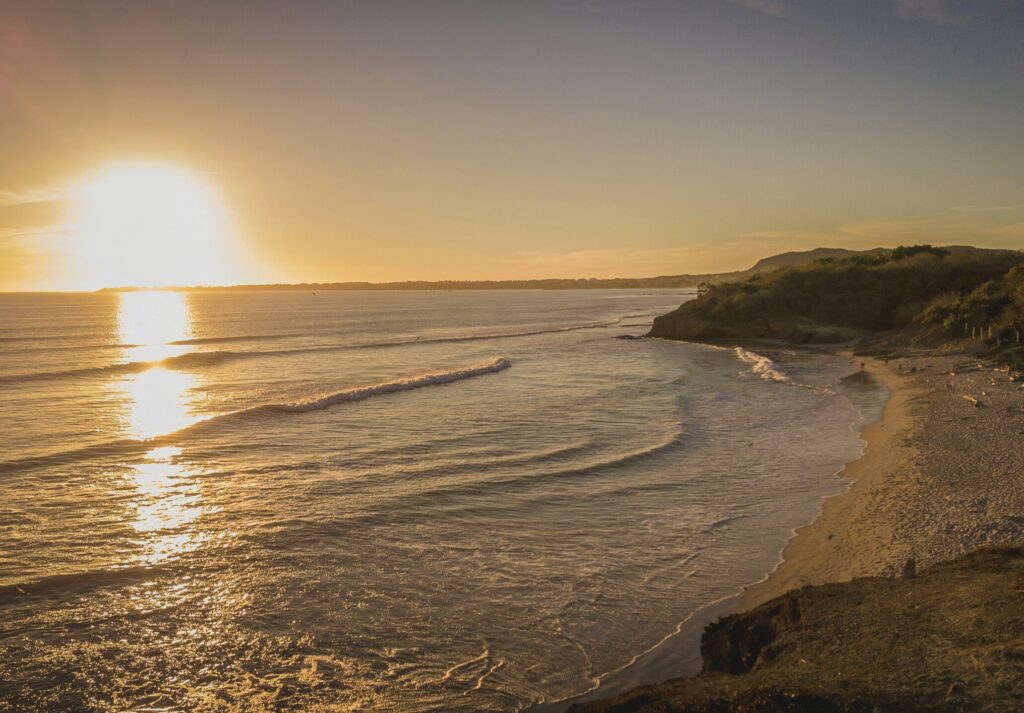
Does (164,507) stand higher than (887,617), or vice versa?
(887,617)

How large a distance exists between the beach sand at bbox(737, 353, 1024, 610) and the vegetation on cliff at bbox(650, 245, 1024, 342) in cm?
3003

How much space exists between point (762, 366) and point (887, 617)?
31.1 m

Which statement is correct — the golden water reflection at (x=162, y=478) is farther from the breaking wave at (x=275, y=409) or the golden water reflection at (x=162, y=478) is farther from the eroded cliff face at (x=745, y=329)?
the eroded cliff face at (x=745, y=329)

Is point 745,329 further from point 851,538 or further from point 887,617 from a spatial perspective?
point 887,617

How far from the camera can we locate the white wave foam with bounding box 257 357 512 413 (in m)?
25.4

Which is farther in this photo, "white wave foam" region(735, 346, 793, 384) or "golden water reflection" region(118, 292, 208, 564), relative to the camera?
"white wave foam" region(735, 346, 793, 384)

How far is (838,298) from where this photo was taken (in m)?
53.3

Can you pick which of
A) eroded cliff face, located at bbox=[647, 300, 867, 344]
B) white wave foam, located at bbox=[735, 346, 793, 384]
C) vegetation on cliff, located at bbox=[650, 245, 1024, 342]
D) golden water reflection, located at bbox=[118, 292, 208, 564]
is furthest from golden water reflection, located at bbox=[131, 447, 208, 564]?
vegetation on cliff, located at bbox=[650, 245, 1024, 342]

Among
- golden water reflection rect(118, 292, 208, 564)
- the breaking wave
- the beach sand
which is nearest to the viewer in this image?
the beach sand

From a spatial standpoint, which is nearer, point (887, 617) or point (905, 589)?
point (887, 617)

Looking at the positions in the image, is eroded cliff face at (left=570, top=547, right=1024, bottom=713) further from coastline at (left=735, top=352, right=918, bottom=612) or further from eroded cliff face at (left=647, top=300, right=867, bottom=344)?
eroded cliff face at (left=647, top=300, right=867, bottom=344)

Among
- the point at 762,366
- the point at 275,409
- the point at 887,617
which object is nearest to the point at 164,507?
the point at 275,409

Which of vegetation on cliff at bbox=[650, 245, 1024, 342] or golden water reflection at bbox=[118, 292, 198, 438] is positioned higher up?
vegetation on cliff at bbox=[650, 245, 1024, 342]

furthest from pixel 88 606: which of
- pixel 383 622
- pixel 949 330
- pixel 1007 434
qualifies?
pixel 949 330
